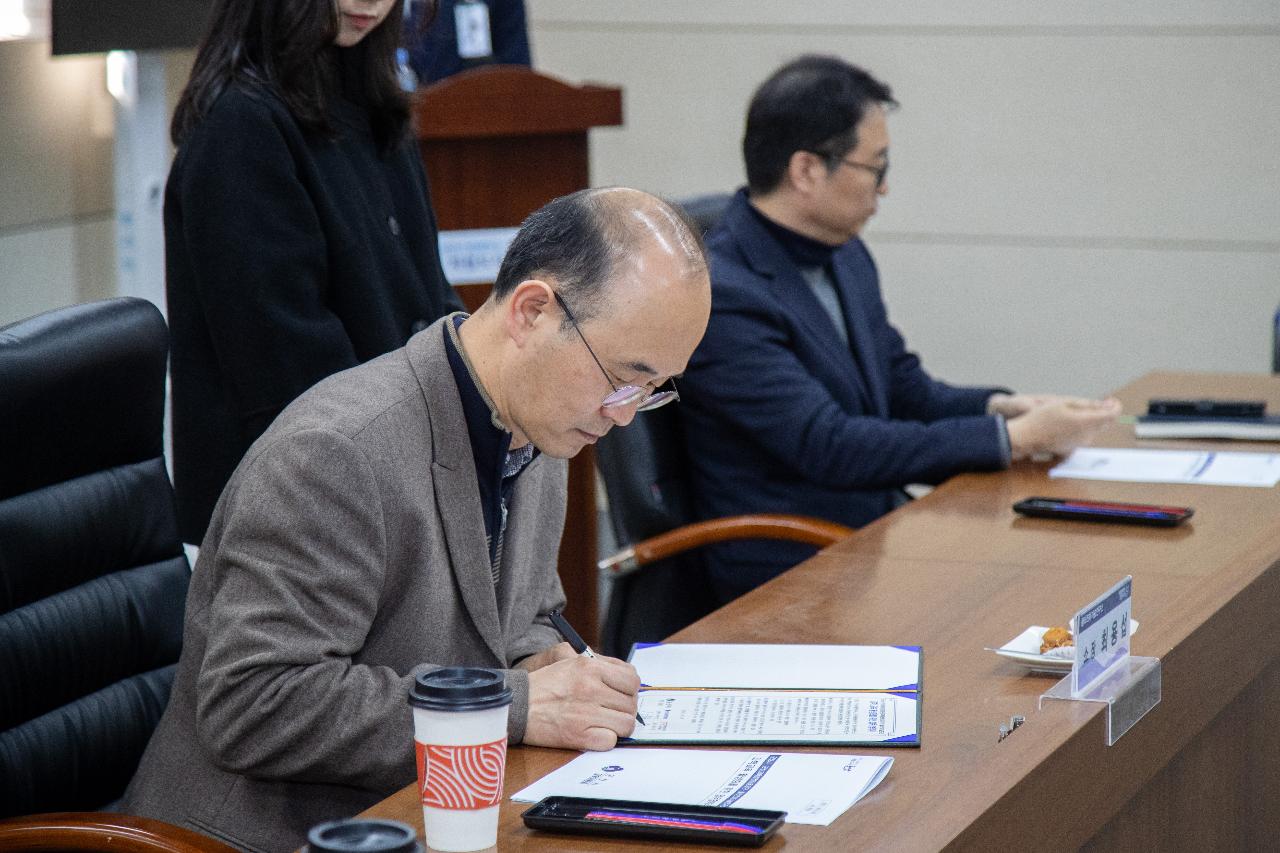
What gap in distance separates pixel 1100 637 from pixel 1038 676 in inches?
4.5

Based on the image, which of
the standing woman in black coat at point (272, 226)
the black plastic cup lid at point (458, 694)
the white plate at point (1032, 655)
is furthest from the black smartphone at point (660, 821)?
the standing woman in black coat at point (272, 226)

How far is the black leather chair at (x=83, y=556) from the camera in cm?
173

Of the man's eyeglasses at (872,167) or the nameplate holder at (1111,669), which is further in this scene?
the man's eyeglasses at (872,167)

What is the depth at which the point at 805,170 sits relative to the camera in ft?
9.75

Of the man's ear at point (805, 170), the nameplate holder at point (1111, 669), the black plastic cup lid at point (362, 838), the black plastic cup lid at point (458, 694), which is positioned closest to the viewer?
the black plastic cup lid at point (362, 838)

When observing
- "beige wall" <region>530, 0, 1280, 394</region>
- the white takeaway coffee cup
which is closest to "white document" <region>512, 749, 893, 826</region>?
the white takeaway coffee cup

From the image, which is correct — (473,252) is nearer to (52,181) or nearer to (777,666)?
(52,181)

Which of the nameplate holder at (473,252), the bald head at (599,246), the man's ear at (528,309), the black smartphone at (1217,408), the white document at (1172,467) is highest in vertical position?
the bald head at (599,246)

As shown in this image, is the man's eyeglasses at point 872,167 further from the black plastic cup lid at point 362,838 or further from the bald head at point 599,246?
the black plastic cup lid at point 362,838

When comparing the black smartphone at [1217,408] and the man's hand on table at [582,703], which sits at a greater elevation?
the man's hand on table at [582,703]

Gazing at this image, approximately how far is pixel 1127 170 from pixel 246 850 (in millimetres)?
3937

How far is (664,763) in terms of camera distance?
1518mm

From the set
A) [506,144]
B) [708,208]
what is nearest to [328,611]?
[708,208]

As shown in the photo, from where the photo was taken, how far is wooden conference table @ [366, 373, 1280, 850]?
1.46 m
